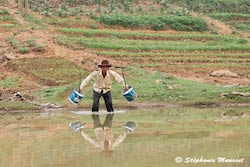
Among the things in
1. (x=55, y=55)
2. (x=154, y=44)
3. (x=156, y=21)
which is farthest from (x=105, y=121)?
(x=156, y=21)

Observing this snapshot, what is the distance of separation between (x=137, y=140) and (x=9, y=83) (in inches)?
382

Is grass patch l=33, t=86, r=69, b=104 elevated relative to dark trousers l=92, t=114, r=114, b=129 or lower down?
lower down

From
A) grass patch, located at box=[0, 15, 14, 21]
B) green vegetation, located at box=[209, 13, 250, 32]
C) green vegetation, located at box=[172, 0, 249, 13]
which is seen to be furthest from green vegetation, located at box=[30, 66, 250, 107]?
green vegetation, located at box=[172, 0, 249, 13]

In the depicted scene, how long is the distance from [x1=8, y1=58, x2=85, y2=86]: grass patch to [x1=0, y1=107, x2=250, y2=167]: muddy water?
374 centimetres

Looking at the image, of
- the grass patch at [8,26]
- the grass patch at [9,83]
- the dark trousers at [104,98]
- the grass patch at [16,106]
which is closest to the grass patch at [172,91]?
the grass patch at [16,106]

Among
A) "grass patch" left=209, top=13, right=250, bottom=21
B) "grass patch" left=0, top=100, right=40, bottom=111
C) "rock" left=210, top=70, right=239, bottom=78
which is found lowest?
"grass patch" left=0, top=100, right=40, bottom=111

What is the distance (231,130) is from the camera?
14.5 metres

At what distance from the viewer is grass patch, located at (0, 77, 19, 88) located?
21.9 meters

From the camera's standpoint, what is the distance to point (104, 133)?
48.2 feet

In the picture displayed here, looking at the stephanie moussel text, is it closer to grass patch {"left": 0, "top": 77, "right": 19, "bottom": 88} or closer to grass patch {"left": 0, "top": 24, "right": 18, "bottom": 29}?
grass patch {"left": 0, "top": 77, "right": 19, "bottom": 88}

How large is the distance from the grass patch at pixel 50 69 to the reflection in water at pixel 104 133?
16.2ft

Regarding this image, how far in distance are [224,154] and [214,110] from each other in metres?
7.43

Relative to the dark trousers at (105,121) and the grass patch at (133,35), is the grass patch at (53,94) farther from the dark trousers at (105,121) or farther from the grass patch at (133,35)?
the grass patch at (133,35)

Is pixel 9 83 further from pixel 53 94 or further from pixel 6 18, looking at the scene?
pixel 6 18
